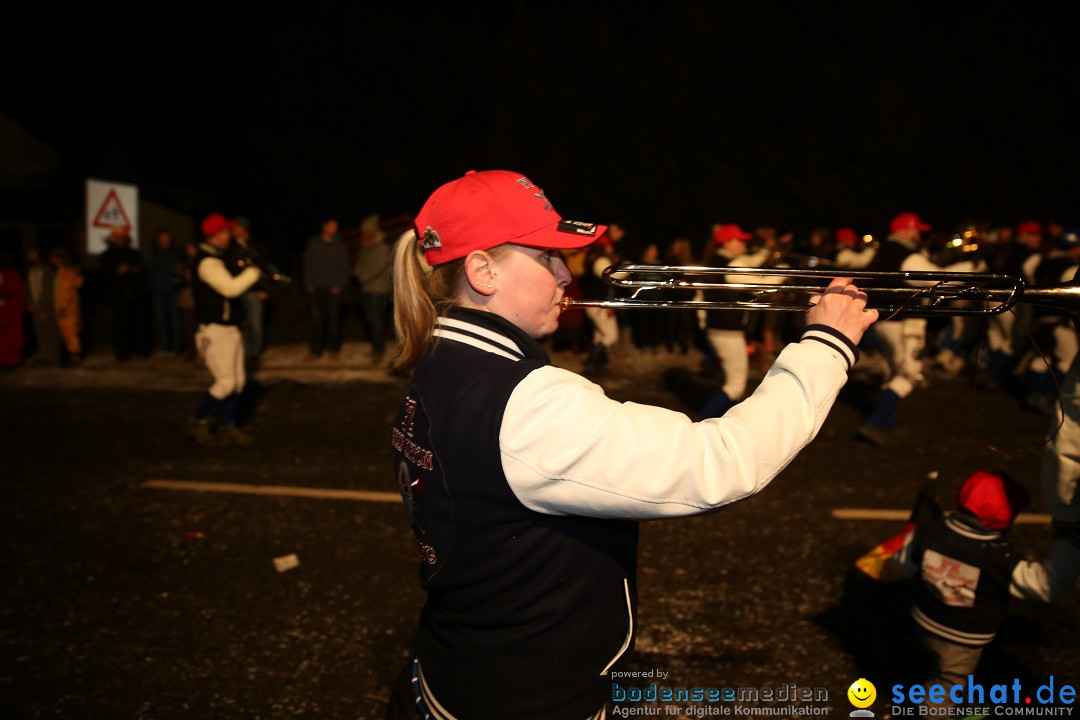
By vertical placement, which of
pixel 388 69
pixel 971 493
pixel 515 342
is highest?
pixel 388 69

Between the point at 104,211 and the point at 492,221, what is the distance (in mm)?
13857

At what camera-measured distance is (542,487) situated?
1.55m

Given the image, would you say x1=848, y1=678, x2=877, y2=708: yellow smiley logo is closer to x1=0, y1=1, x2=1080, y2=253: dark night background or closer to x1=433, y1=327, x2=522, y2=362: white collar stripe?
x1=433, y1=327, x2=522, y2=362: white collar stripe

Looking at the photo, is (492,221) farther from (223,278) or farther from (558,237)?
(223,278)

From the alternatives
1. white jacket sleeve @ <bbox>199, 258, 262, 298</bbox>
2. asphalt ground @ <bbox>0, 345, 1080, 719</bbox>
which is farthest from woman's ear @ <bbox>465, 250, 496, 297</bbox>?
white jacket sleeve @ <bbox>199, 258, 262, 298</bbox>

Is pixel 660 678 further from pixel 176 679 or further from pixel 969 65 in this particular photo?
pixel 969 65

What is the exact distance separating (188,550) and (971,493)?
4.40 metres

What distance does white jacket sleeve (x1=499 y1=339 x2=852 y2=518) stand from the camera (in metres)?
1.50

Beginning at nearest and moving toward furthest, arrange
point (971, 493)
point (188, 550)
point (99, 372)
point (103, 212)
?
point (971, 493) < point (188, 550) < point (99, 372) < point (103, 212)

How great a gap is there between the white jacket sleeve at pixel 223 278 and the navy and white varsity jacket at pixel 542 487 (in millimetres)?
5528

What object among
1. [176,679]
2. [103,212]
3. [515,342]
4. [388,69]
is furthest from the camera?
[388,69]

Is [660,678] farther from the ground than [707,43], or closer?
closer

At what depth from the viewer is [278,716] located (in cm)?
338

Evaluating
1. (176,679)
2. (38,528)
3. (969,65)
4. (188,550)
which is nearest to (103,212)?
(38,528)
